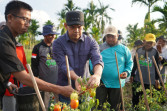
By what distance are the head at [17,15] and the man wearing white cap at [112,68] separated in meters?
1.56

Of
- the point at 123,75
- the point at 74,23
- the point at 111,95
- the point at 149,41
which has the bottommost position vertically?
the point at 111,95

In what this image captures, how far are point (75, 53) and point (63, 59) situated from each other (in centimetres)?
17

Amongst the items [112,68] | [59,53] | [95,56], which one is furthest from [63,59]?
[112,68]

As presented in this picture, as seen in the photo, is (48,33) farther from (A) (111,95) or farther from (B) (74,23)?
(A) (111,95)

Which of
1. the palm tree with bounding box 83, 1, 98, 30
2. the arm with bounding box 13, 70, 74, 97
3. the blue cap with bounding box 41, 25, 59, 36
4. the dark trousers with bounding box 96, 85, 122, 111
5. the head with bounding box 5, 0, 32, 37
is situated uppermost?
the palm tree with bounding box 83, 1, 98, 30

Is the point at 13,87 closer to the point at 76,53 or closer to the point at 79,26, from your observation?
the point at 76,53

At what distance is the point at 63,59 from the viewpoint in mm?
1659

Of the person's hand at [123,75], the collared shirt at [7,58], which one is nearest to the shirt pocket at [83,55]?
the collared shirt at [7,58]

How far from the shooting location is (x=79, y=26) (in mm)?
1635

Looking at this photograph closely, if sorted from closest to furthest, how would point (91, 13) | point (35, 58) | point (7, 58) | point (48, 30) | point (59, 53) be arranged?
point (7, 58), point (59, 53), point (35, 58), point (48, 30), point (91, 13)

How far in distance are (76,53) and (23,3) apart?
30.3 inches

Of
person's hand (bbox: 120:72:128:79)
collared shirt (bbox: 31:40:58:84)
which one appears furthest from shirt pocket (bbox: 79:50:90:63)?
collared shirt (bbox: 31:40:58:84)

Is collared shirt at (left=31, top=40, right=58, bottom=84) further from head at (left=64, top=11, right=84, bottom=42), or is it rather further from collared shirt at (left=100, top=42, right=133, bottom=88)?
head at (left=64, top=11, right=84, bottom=42)

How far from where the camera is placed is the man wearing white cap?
8.24 feet
